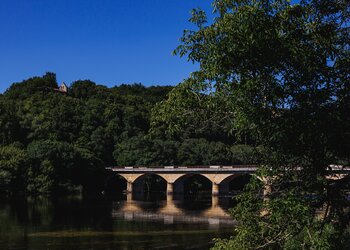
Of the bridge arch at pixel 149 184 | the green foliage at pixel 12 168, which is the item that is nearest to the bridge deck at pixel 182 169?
the bridge arch at pixel 149 184

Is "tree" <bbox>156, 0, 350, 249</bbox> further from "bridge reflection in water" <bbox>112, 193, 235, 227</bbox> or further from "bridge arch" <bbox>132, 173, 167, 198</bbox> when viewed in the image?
"bridge arch" <bbox>132, 173, 167, 198</bbox>

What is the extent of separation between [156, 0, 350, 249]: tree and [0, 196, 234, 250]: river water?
748 inches

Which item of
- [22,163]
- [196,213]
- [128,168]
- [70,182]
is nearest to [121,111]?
[128,168]

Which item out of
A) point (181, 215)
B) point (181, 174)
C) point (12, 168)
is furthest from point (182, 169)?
point (181, 215)

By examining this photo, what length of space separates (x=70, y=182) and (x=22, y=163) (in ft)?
29.1

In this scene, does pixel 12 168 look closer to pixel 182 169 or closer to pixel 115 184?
pixel 115 184

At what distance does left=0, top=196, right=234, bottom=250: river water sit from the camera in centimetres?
2798

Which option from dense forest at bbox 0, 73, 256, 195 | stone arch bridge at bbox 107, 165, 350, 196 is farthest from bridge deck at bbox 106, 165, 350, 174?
dense forest at bbox 0, 73, 256, 195

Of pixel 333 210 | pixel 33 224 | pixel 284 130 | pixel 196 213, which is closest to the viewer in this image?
pixel 284 130

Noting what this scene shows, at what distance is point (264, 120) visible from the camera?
831 centimetres

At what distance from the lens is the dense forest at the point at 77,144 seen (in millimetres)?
62875

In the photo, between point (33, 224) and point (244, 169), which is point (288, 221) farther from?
point (244, 169)

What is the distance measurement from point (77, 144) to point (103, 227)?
44653 millimetres

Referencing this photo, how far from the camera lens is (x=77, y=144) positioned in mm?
78125
